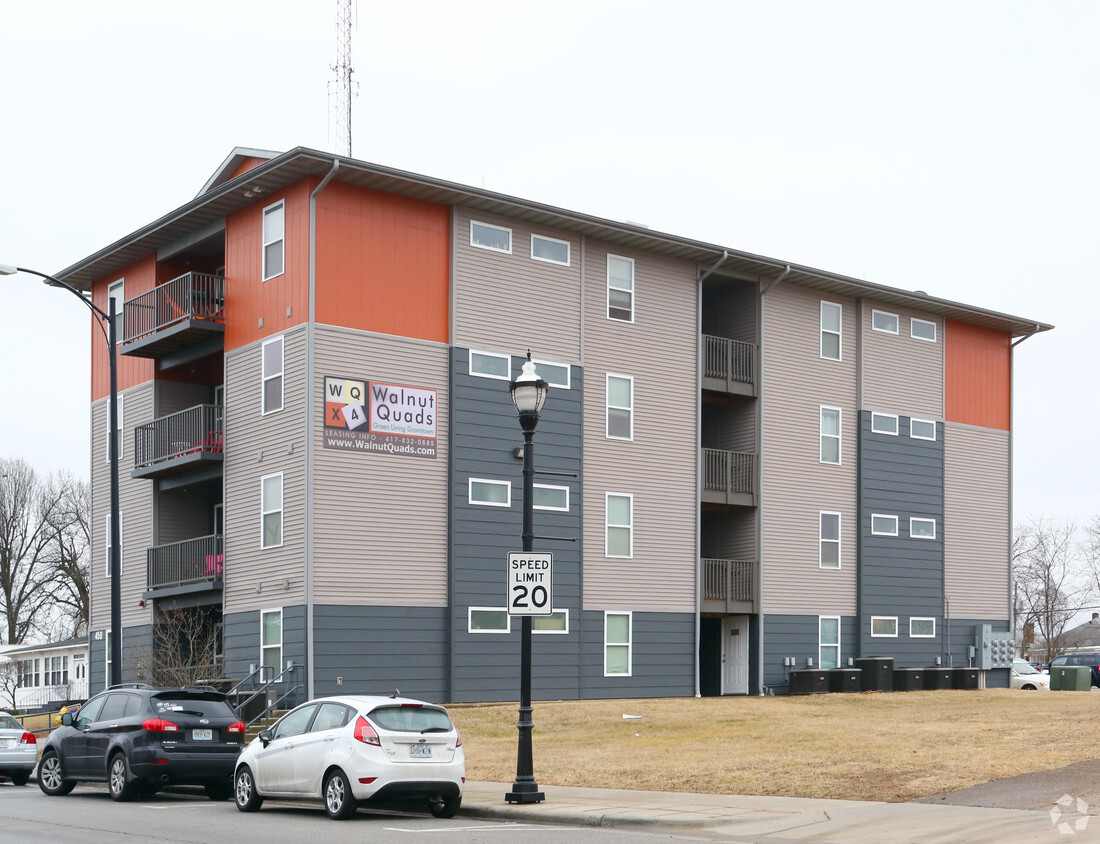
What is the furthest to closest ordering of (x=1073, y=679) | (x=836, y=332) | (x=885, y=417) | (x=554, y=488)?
(x=885, y=417), (x=836, y=332), (x=1073, y=679), (x=554, y=488)

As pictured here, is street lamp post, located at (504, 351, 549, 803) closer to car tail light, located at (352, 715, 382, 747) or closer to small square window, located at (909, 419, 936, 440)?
car tail light, located at (352, 715, 382, 747)

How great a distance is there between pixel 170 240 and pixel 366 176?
7679 mm

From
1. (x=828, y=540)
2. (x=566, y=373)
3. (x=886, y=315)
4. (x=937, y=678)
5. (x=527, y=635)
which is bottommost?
(x=937, y=678)

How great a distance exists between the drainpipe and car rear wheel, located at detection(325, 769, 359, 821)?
12930 millimetres

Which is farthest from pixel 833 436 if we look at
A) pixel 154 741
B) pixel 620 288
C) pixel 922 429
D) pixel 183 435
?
pixel 154 741

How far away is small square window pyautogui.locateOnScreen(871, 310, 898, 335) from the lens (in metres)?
41.0

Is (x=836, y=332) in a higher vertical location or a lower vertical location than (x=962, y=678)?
higher

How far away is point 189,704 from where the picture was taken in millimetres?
18797

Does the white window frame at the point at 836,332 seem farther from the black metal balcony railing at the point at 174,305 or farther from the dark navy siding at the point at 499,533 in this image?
the black metal balcony railing at the point at 174,305

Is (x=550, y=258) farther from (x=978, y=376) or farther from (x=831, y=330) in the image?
(x=978, y=376)

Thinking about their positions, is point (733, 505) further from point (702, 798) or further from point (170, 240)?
point (702, 798)

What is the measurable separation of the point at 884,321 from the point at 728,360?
686cm

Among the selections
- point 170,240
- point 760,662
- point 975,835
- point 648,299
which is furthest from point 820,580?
point 975,835

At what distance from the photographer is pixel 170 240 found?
1390 inches
